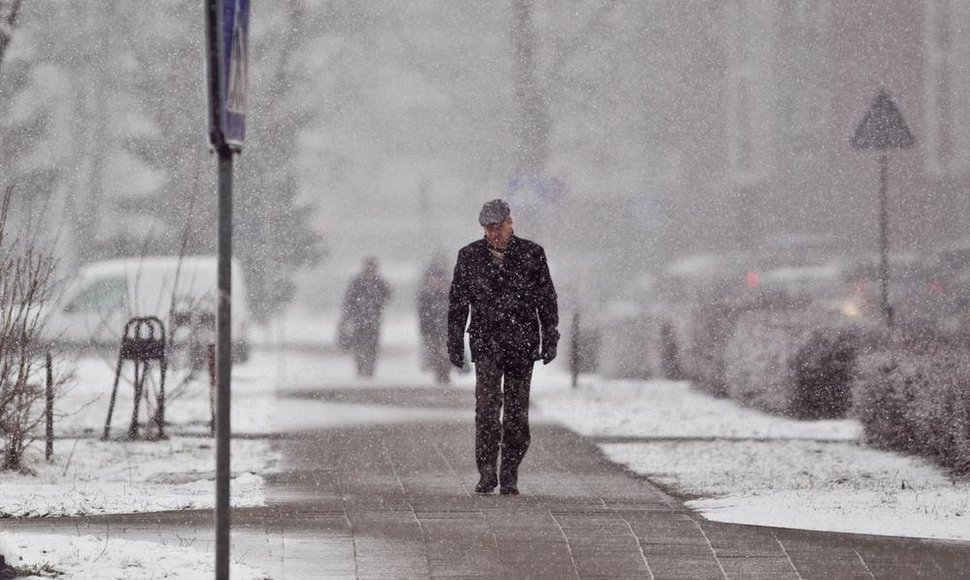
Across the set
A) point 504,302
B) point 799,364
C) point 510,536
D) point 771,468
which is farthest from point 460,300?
point 799,364

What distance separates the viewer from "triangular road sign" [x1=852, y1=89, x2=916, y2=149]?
16.5 m

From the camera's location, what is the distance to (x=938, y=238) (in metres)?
40.4

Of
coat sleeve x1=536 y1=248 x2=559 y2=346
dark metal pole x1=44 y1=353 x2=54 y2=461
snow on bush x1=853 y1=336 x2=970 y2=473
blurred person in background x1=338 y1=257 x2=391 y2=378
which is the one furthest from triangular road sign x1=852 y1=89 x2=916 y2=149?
blurred person in background x1=338 y1=257 x2=391 y2=378

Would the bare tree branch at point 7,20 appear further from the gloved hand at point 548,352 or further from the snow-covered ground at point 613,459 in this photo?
the gloved hand at point 548,352

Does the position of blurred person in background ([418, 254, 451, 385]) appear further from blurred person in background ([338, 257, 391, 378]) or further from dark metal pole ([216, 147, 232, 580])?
dark metal pole ([216, 147, 232, 580])

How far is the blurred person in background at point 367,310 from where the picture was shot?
24.3 meters

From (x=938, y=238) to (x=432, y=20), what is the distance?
41.8 ft

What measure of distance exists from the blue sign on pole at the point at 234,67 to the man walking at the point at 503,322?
440cm

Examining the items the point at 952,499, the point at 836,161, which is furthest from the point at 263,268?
the point at 952,499

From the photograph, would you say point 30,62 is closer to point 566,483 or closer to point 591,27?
point 591,27

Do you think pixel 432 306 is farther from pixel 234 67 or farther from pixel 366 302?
pixel 234 67

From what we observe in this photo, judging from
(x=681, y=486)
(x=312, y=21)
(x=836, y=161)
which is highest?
(x=312, y=21)

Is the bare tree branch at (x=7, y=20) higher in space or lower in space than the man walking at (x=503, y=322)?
higher

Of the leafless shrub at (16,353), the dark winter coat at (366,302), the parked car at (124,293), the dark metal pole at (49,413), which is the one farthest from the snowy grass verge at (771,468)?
the parked car at (124,293)
